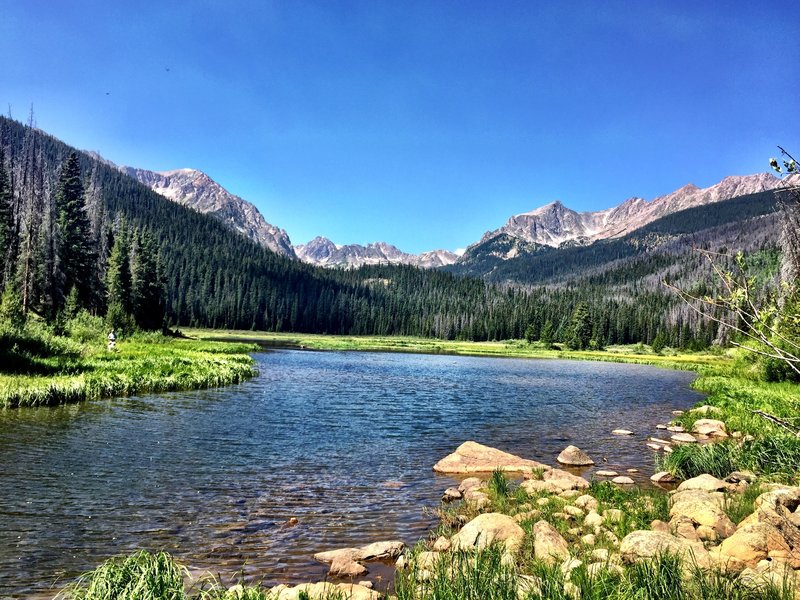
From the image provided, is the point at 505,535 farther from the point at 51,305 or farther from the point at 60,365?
the point at 51,305

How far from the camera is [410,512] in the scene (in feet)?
45.7

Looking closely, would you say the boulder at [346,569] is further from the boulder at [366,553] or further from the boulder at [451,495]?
the boulder at [451,495]

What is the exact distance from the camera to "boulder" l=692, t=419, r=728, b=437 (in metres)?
25.5

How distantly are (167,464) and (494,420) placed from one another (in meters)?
19.4

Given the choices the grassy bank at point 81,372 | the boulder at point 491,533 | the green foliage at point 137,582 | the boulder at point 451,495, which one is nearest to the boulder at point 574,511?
the boulder at point 491,533

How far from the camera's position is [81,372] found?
1178 inches

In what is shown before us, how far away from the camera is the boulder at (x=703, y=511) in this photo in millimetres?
10961

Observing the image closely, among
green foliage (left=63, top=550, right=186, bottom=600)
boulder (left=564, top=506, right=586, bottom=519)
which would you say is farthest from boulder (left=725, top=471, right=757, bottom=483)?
green foliage (left=63, top=550, right=186, bottom=600)

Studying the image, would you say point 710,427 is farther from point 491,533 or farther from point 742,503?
point 491,533

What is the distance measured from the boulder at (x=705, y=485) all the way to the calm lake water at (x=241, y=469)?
13.7 feet

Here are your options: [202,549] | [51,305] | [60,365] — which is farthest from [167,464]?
[51,305]

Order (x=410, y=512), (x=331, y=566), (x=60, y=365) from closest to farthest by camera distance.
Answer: (x=331, y=566), (x=410, y=512), (x=60, y=365)

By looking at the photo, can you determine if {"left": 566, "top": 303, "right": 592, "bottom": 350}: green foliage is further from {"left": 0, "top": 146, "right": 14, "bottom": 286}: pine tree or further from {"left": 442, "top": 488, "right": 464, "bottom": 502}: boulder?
{"left": 442, "top": 488, "right": 464, "bottom": 502}: boulder

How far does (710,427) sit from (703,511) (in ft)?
56.6
